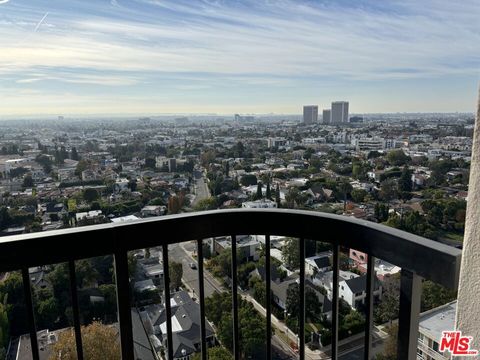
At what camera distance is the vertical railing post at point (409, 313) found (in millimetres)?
979

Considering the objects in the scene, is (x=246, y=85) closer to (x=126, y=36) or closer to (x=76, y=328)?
(x=126, y=36)

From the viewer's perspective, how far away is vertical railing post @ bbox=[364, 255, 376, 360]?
110cm

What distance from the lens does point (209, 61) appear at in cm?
1432

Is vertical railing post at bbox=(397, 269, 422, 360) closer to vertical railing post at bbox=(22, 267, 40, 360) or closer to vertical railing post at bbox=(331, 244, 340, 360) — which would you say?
vertical railing post at bbox=(331, 244, 340, 360)

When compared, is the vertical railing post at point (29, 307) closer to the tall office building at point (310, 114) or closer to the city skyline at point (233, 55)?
the city skyline at point (233, 55)

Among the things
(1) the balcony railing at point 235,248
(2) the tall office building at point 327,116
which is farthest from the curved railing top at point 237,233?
(2) the tall office building at point 327,116

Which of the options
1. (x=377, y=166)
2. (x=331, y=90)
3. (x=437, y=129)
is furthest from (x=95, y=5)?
(x=331, y=90)

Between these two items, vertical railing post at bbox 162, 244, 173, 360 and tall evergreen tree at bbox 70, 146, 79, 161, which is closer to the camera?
vertical railing post at bbox 162, 244, 173, 360

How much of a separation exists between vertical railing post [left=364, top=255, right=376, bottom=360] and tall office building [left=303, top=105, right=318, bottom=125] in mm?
16041

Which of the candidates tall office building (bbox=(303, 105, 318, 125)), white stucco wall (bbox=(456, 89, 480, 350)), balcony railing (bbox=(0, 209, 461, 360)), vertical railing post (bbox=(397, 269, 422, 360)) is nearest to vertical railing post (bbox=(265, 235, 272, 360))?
balcony railing (bbox=(0, 209, 461, 360))

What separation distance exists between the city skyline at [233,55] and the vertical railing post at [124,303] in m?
1.08

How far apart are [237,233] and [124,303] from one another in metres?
0.47

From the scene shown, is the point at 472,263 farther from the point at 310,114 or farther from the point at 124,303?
the point at 310,114

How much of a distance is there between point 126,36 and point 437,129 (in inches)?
265
